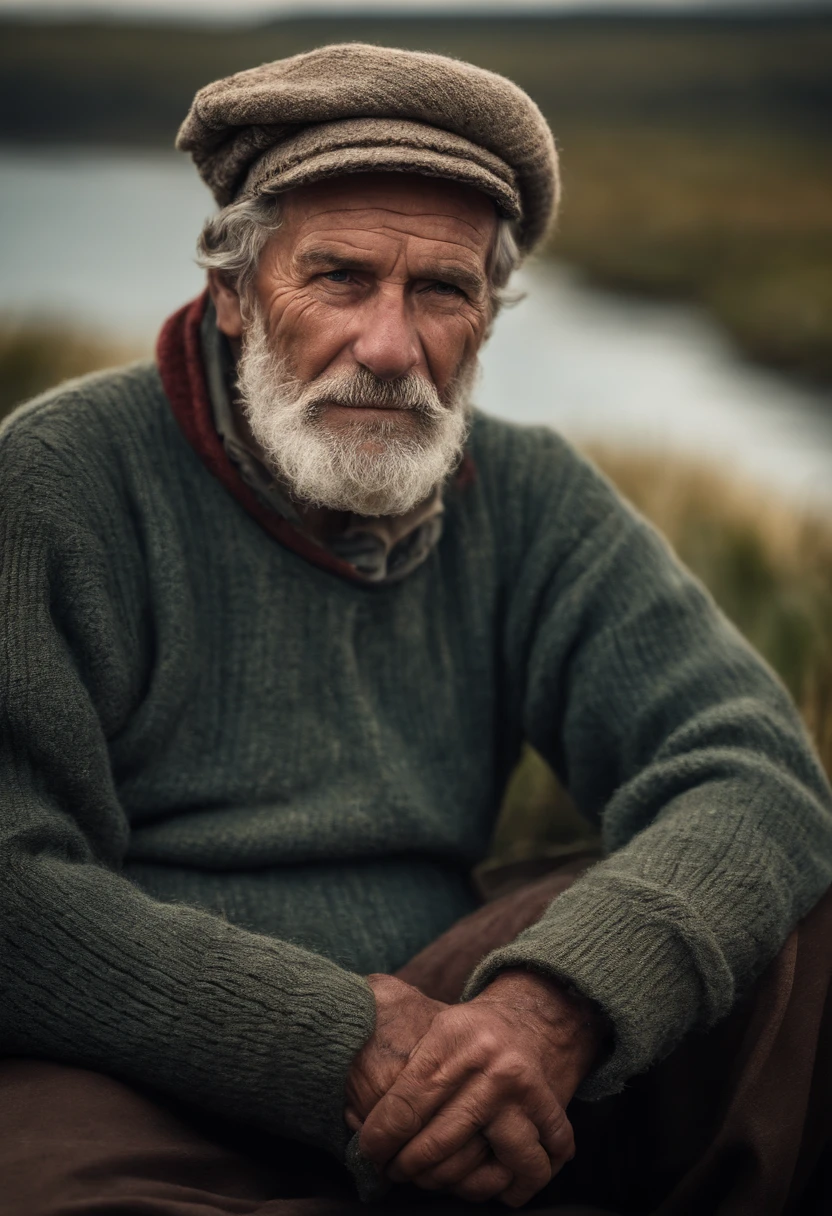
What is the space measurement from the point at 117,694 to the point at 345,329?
0.73m

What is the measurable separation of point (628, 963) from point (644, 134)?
4069mm

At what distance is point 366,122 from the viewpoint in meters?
1.92

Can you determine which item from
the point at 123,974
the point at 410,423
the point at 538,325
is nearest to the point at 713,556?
the point at 538,325

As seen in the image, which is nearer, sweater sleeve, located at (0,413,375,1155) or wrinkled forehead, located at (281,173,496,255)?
sweater sleeve, located at (0,413,375,1155)

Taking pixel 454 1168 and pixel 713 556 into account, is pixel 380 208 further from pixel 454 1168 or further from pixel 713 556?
pixel 713 556

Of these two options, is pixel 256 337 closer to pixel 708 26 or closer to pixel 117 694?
pixel 117 694

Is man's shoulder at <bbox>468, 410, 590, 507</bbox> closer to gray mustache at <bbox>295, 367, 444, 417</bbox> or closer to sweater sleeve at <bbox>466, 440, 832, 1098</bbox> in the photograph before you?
sweater sleeve at <bbox>466, 440, 832, 1098</bbox>

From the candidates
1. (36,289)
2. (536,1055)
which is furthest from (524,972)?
(36,289)

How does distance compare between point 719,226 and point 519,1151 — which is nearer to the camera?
point 519,1151

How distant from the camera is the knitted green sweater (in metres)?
1.64

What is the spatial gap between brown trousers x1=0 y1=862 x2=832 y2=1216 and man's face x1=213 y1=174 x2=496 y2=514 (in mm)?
834

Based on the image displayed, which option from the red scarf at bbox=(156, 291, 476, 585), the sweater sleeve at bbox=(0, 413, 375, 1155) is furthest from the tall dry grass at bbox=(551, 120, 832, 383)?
the sweater sleeve at bbox=(0, 413, 375, 1155)

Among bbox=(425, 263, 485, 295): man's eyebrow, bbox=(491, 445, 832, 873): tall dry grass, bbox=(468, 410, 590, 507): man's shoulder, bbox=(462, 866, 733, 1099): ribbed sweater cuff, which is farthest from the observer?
bbox=(491, 445, 832, 873): tall dry grass

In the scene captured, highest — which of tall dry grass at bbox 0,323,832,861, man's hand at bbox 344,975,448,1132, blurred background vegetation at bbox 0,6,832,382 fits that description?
blurred background vegetation at bbox 0,6,832,382
